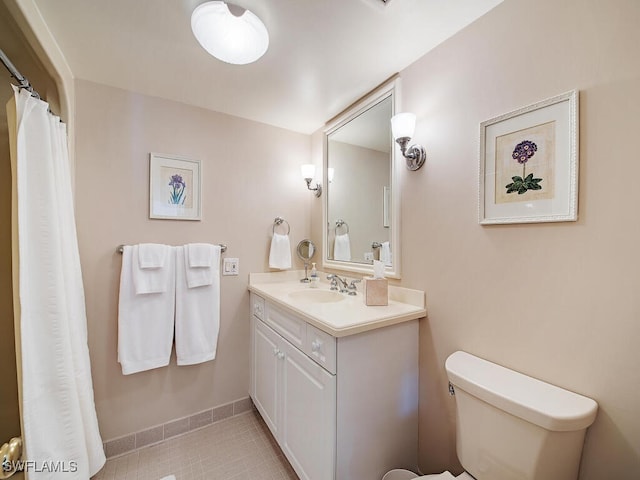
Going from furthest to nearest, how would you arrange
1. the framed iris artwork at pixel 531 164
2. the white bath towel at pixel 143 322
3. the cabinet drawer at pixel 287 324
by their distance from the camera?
1. the white bath towel at pixel 143 322
2. the cabinet drawer at pixel 287 324
3. the framed iris artwork at pixel 531 164

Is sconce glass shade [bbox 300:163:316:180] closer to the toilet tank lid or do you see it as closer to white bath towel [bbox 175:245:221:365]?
white bath towel [bbox 175:245:221:365]

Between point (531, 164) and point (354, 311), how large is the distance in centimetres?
92

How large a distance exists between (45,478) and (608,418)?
6.35ft

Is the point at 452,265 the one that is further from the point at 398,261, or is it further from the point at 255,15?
the point at 255,15

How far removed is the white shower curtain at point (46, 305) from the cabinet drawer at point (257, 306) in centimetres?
90

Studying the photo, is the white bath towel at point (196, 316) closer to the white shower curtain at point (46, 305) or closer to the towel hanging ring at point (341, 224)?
the white shower curtain at point (46, 305)

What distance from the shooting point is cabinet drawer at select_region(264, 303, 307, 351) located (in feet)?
4.15

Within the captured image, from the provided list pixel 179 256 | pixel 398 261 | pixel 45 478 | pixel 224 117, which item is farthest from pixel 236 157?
pixel 45 478

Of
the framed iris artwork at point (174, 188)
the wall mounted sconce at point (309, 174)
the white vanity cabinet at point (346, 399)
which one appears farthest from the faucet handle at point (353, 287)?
the framed iris artwork at point (174, 188)

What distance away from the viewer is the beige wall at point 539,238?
0.77m

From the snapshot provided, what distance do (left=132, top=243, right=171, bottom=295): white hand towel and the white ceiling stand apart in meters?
0.98

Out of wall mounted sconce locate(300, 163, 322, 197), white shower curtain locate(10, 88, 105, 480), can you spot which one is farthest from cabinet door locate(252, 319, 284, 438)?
wall mounted sconce locate(300, 163, 322, 197)

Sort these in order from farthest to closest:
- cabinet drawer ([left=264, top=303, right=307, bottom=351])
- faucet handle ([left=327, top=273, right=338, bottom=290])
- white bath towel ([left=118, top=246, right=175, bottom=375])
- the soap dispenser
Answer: the soap dispenser
faucet handle ([left=327, top=273, right=338, bottom=290])
white bath towel ([left=118, top=246, right=175, bottom=375])
cabinet drawer ([left=264, top=303, right=307, bottom=351])

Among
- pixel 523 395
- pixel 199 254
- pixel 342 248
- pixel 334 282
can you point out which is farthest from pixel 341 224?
pixel 523 395
